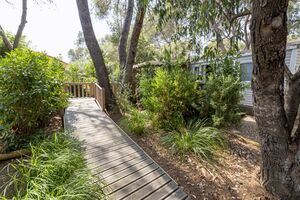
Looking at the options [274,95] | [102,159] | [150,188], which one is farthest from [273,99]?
[102,159]

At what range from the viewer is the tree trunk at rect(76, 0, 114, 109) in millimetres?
5508

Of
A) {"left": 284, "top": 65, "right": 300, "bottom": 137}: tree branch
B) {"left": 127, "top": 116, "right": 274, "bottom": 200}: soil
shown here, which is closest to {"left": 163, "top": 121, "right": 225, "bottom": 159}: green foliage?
{"left": 127, "top": 116, "right": 274, "bottom": 200}: soil

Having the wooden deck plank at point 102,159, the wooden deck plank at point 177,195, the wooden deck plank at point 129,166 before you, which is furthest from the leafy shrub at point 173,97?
the wooden deck plank at point 177,195

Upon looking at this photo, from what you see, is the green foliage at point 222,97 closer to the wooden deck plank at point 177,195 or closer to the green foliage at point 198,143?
the green foliage at point 198,143

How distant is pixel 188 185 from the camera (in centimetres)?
239

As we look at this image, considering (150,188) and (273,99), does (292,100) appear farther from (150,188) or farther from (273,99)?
(150,188)

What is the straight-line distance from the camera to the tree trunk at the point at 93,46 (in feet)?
18.1

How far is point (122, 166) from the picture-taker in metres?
2.70

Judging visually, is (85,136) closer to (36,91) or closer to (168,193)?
(36,91)

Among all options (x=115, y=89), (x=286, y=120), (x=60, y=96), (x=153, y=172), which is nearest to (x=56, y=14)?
(x=115, y=89)

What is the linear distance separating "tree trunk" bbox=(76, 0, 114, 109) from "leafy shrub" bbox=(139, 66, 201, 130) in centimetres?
224

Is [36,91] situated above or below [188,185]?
above

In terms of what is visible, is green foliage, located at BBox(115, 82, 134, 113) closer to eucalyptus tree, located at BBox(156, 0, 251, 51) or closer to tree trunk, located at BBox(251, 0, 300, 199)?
eucalyptus tree, located at BBox(156, 0, 251, 51)

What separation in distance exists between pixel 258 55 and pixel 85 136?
11.8 feet
